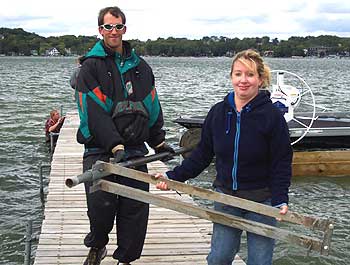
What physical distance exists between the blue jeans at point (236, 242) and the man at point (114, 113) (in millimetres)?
818

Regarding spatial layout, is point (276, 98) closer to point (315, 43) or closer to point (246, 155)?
point (246, 155)

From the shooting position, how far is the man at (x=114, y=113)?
14.0ft

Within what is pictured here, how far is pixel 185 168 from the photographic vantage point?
13.7 feet

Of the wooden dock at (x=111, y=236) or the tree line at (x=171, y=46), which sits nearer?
the wooden dock at (x=111, y=236)

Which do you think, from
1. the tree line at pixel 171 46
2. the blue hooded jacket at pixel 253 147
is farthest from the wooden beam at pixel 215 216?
the tree line at pixel 171 46

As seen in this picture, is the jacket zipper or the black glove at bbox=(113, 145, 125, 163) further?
the black glove at bbox=(113, 145, 125, 163)

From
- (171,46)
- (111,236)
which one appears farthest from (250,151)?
(171,46)

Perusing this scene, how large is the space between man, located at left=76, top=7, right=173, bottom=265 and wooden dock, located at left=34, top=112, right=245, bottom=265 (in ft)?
3.08

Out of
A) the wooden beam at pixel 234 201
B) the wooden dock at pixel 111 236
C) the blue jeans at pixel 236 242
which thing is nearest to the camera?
the wooden beam at pixel 234 201

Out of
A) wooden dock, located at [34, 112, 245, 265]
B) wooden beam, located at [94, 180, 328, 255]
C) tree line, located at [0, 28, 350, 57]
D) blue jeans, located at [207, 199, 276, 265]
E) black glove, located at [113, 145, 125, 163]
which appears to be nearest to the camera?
wooden beam, located at [94, 180, 328, 255]

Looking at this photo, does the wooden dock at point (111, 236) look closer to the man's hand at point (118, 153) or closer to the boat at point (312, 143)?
the man's hand at point (118, 153)

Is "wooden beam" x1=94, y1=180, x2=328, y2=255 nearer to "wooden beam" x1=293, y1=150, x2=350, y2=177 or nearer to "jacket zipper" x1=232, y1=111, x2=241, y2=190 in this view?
"jacket zipper" x1=232, y1=111, x2=241, y2=190

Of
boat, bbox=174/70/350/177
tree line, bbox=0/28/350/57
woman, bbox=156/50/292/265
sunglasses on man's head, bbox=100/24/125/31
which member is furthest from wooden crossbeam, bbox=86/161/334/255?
tree line, bbox=0/28/350/57

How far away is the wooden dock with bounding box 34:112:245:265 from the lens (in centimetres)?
545
